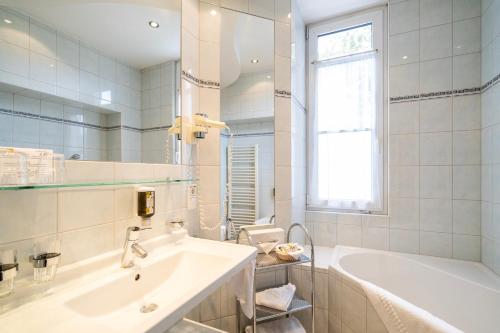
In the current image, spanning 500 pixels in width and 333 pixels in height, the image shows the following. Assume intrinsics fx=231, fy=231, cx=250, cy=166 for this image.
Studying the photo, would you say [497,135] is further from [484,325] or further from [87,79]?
[87,79]

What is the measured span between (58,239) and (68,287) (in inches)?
6.3

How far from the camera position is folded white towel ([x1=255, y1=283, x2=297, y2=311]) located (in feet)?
4.82

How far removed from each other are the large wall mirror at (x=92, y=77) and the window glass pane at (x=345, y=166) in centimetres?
154

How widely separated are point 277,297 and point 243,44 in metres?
1.82

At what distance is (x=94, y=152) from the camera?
35.8 inches

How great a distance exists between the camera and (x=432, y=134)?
1.94 metres

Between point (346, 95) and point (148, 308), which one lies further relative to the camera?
point (346, 95)

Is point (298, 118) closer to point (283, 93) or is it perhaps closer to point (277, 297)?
point (283, 93)

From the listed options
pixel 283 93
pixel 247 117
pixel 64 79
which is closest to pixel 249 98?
pixel 247 117

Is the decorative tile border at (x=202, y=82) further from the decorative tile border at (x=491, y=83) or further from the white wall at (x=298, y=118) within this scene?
the decorative tile border at (x=491, y=83)

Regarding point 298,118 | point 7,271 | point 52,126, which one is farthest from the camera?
point 298,118

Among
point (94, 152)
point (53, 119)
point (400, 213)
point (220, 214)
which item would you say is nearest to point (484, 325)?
point (400, 213)

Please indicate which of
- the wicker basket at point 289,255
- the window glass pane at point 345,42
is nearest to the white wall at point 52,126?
the wicker basket at point 289,255

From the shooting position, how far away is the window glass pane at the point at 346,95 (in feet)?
7.16
